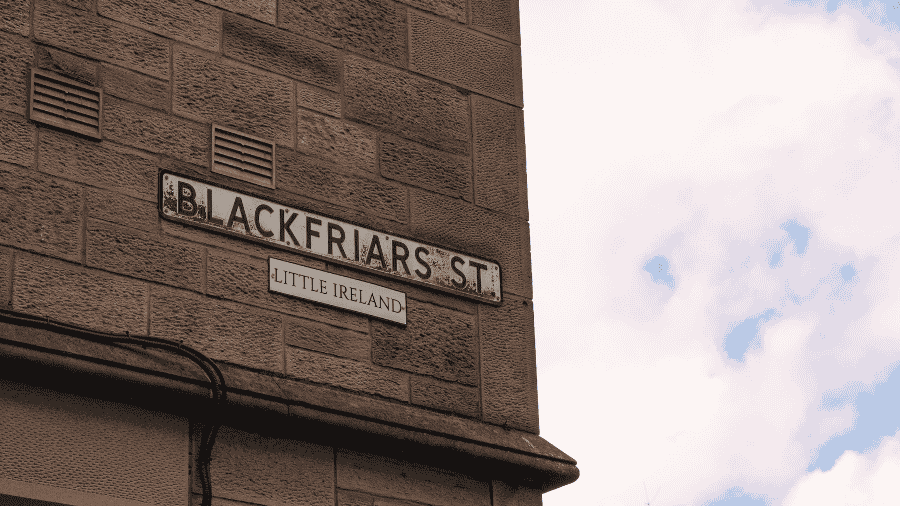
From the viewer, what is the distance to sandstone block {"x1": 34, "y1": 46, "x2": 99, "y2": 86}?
581cm

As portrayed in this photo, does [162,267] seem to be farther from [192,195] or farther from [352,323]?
[352,323]

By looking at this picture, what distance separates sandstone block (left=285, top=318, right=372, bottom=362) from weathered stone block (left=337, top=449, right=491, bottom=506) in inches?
15.7

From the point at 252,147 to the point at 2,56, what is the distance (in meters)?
1.02

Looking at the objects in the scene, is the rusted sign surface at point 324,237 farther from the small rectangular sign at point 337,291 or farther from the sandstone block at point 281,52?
the sandstone block at point 281,52

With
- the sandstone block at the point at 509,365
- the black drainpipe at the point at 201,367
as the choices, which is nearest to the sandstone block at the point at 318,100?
the sandstone block at the point at 509,365

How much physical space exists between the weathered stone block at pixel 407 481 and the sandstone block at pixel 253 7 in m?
1.83

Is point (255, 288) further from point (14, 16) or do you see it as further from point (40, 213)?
A: point (14, 16)

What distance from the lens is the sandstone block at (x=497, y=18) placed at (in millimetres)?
7207

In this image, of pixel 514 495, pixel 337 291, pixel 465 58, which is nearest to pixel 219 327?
pixel 337 291

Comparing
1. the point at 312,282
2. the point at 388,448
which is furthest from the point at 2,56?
the point at 388,448

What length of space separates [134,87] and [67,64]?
27 centimetres

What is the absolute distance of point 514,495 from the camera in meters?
6.30

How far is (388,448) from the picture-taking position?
5.98 m

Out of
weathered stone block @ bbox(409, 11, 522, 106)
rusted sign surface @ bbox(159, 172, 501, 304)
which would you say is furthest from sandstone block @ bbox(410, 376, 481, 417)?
weathered stone block @ bbox(409, 11, 522, 106)
